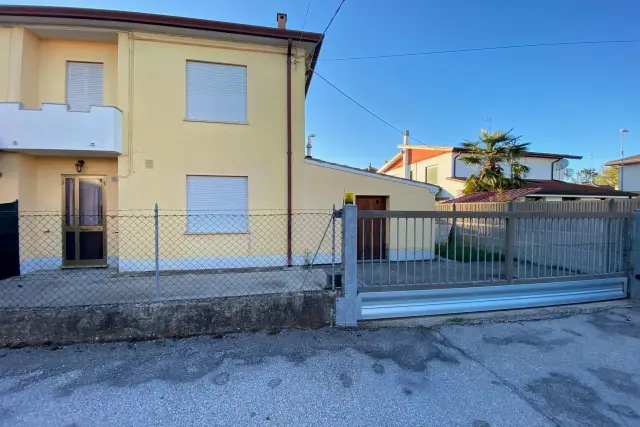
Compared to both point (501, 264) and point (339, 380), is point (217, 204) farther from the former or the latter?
point (501, 264)

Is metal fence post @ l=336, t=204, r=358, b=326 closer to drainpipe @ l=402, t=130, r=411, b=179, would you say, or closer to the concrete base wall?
the concrete base wall

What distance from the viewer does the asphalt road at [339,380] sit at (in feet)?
7.79

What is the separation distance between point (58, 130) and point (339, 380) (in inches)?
307

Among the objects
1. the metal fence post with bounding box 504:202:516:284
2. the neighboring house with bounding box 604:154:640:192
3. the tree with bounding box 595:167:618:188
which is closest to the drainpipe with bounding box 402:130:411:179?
the neighboring house with bounding box 604:154:640:192

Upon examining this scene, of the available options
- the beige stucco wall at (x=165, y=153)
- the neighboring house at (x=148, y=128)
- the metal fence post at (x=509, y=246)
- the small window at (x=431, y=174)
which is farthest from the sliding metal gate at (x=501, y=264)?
the small window at (x=431, y=174)

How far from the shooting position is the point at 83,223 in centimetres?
741

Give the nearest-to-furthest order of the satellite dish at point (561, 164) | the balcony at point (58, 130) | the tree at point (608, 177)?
the balcony at point (58, 130)
the satellite dish at point (561, 164)
the tree at point (608, 177)

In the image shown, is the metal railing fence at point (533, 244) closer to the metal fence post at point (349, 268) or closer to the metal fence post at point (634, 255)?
the metal fence post at point (634, 255)

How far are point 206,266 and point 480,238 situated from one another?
6164mm

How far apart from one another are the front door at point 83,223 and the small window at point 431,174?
18.4 meters

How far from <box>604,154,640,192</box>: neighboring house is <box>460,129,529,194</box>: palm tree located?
10.7 m

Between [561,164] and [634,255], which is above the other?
[561,164]

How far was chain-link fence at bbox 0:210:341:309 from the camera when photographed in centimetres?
656

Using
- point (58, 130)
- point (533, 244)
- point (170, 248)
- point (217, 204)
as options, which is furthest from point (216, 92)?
point (533, 244)
